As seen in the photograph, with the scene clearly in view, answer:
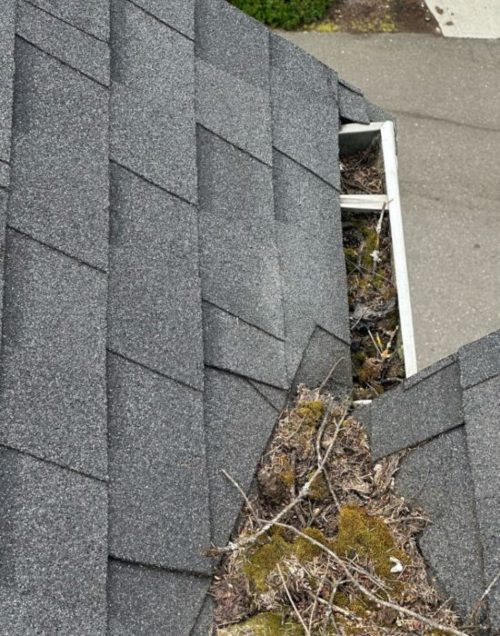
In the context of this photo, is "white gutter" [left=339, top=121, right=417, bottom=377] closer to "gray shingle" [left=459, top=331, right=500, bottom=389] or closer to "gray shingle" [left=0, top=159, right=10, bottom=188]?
"gray shingle" [left=459, top=331, right=500, bottom=389]

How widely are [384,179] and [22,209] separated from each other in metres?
2.03

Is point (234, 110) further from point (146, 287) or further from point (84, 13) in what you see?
point (146, 287)

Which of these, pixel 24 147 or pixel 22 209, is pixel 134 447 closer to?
pixel 22 209

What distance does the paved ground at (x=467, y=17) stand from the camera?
920 centimetres

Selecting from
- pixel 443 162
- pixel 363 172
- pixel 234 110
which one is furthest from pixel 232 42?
pixel 443 162

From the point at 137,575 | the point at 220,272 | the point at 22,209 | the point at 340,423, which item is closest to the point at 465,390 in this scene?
the point at 340,423

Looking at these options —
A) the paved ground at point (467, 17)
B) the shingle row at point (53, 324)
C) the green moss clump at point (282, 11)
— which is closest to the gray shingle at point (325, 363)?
the shingle row at point (53, 324)

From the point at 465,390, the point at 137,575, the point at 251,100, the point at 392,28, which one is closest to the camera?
the point at 137,575

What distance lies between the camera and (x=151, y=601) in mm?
2498

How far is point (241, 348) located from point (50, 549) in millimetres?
1110

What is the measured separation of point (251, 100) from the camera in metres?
3.85

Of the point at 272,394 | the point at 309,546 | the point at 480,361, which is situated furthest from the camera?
the point at 272,394

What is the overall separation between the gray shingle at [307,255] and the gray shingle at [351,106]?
1.68 feet

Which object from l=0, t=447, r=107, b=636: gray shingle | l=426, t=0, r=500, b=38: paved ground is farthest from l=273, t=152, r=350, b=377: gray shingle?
l=426, t=0, r=500, b=38: paved ground
